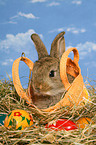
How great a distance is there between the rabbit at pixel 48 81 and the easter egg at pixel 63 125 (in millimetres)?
465

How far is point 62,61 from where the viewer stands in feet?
11.4

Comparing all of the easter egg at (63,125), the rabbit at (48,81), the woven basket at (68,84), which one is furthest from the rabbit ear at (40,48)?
the easter egg at (63,125)

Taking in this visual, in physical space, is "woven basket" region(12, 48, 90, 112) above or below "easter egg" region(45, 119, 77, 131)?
above

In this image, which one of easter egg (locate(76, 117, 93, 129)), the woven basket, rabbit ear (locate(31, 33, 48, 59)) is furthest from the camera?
rabbit ear (locate(31, 33, 48, 59))

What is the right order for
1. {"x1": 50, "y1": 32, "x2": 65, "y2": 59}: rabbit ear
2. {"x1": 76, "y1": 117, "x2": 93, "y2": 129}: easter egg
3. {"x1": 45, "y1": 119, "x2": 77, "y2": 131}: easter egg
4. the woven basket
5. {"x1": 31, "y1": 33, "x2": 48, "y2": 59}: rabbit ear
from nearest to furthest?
{"x1": 45, "y1": 119, "x2": 77, "y2": 131}: easter egg
{"x1": 76, "y1": 117, "x2": 93, "y2": 129}: easter egg
the woven basket
{"x1": 50, "y1": 32, "x2": 65, "y2": 59}: rabbit ear
{"x1": 31, "y1": 33, "x2": 48, "y2": 59}: rabbit ear

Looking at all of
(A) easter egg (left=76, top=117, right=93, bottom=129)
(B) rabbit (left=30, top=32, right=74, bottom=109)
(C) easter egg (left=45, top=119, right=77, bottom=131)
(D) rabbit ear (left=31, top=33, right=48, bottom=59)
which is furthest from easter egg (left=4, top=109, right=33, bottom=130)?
(D) rabbit ear (left=31, top=33, right=48, bottom=59)

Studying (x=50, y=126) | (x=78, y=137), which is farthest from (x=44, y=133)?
(x=78, y=137)

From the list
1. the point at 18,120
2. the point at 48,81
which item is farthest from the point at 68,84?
the point at 18,120

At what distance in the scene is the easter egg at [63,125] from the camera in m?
3.07

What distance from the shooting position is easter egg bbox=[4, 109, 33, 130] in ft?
10.1

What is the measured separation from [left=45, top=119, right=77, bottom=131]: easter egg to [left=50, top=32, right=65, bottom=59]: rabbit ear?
1114 mm

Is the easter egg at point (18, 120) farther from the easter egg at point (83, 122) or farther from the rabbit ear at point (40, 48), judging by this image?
the rabbit ear at point (40, 48)

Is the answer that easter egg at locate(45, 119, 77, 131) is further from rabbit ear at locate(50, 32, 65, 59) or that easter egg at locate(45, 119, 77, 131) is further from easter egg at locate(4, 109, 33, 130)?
rabbit ear at locate(50, 32, 65, 59)

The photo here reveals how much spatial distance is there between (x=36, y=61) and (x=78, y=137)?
1484 millimetres
